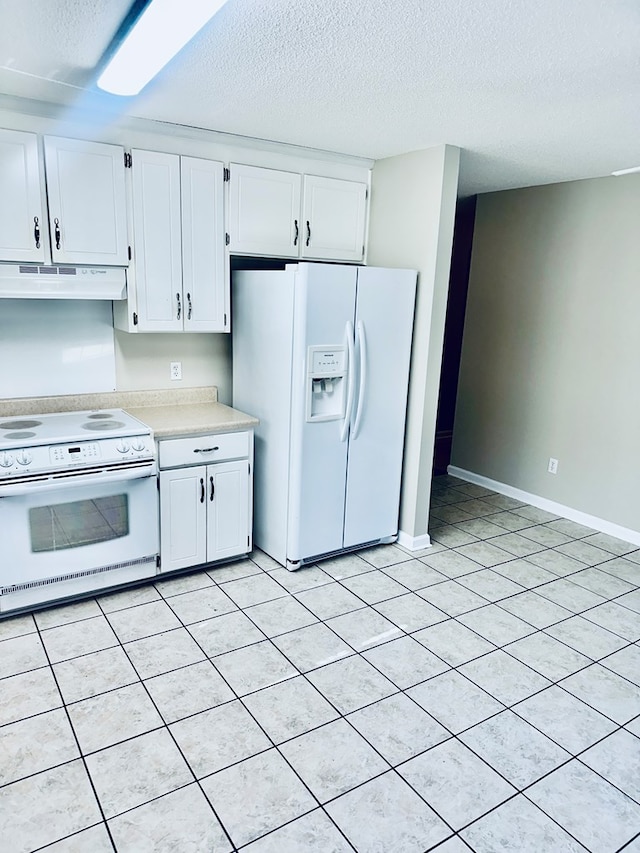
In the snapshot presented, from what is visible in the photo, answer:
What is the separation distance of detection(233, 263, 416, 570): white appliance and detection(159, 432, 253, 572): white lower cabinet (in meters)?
0.19

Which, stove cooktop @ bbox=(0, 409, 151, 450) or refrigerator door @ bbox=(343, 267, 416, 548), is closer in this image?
stove cooktop @ bbox=(0, 409, 151, 450)

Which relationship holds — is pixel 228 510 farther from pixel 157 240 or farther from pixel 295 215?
pixel 295 215

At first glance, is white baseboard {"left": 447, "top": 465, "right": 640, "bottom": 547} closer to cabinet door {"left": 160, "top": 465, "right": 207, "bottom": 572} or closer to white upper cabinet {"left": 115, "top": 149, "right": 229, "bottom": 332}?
cabinet door {"left": 160, "top": 465, "right": 207, "bottom": 572}

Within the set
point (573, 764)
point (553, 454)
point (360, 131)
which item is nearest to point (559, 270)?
point (553, 454)

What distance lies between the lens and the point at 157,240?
3088mm

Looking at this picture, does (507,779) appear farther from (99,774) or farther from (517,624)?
(99,774)

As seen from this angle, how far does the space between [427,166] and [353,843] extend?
121 inches

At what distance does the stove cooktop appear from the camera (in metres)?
2.65

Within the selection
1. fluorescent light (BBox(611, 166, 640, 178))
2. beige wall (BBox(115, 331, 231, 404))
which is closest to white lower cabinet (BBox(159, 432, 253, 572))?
beige wall (BBox(115, 331, 231, 404))

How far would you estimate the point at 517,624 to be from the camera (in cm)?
290

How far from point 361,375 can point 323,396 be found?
0.78 ft

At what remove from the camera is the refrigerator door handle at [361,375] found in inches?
127

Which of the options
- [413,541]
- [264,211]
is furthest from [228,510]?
[264,211]

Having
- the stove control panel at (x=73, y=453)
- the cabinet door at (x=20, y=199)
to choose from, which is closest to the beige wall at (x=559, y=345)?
the stove control panel at (x=73, y=453)
